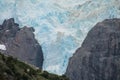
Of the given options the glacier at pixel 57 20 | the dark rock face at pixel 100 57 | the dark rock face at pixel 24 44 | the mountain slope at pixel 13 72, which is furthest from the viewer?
the glacier at pixel 57 20

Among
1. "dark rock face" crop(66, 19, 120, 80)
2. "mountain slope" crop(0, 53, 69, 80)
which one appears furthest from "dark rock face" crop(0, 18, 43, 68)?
"mountain slope" crop(0, 53, 69, 80)

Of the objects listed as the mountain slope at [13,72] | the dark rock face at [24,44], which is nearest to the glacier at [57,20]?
the dark rock face at [24,44]

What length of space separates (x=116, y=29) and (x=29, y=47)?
56.2 feet

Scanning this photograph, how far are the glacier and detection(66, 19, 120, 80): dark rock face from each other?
40.8 ft

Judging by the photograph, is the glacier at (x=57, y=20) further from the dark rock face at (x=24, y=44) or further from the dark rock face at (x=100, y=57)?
the dark rock face at (x=100, y=57)

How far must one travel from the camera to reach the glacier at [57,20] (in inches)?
4070

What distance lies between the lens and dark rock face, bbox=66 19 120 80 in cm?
8212

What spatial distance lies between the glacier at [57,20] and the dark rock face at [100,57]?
40.8 ft

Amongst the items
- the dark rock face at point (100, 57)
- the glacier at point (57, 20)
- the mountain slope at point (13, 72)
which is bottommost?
the mountain slope at point (13, 72)

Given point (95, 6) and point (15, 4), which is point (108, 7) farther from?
point (15, 4)

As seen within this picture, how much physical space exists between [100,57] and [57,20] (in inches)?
A: 1022

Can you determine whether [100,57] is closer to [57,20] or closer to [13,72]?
[57,20]

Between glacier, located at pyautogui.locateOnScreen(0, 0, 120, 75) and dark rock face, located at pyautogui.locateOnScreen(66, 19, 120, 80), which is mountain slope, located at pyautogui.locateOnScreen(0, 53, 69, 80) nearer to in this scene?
dark rock face, located at pyautogui.locateOnScreen(66, 19, 120, 80)

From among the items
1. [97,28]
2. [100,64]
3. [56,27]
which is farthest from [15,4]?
[100,64]
